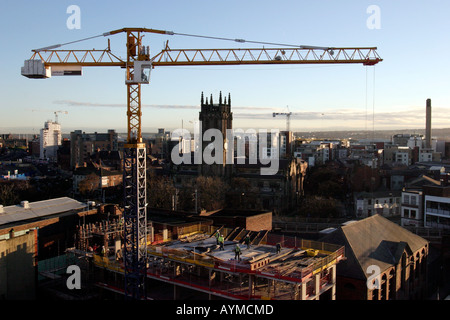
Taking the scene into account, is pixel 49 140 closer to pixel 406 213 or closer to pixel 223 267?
pixel 406 213

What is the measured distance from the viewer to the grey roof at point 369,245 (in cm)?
2177

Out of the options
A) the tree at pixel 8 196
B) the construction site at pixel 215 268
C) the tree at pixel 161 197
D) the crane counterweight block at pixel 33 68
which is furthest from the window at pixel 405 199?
the tree at pixel 8 196

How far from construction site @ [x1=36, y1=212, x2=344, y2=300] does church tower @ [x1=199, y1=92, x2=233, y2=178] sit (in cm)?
4508

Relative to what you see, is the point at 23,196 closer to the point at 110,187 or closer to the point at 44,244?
the point at 110,187

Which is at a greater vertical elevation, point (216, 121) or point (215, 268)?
point (216, 121)

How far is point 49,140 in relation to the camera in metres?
167

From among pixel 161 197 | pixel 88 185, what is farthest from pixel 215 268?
pixel 88 185

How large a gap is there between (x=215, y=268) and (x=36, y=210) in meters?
19.5

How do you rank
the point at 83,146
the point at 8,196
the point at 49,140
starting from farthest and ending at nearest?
the point at 49,140 → the point at 83,146 → the point at 8,196

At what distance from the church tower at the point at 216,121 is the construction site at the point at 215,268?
45081 millimetres

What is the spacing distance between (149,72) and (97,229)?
378 inches

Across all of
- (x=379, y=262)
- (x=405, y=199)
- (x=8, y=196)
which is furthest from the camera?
(x=8, y=196)

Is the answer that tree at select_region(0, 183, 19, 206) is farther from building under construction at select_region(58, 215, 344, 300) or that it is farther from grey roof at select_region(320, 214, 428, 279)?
grey roof at select_region(320, 214, 428, 279)
